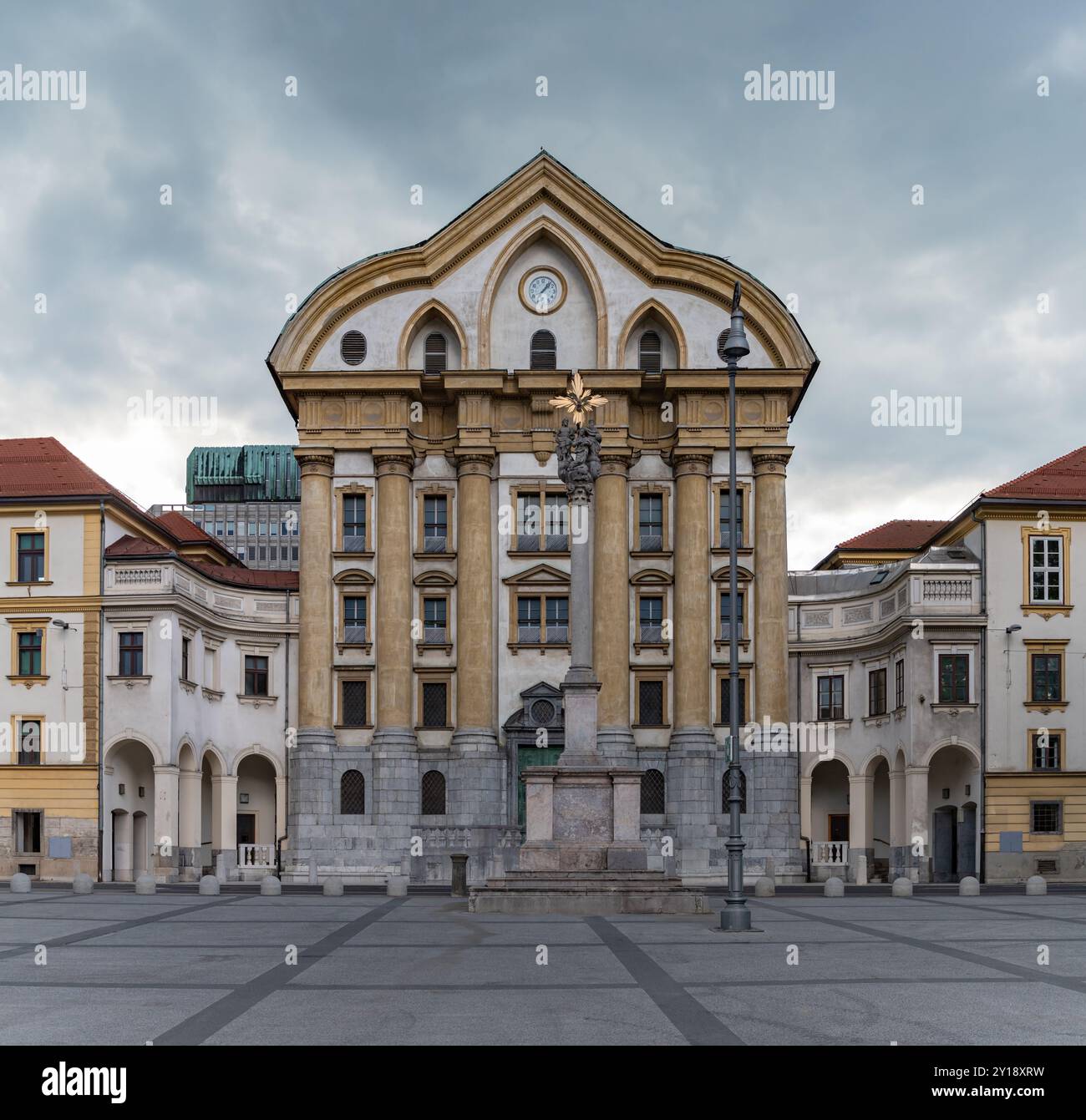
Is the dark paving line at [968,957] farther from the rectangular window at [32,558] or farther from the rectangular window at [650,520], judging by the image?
the rectangular window at [32,558]

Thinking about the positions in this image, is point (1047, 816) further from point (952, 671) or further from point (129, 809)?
point (129, 809)

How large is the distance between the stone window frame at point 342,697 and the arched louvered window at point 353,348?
12.6 meters

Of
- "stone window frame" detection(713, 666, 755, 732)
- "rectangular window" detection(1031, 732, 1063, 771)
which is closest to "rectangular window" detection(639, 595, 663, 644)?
"stone window frame" detection(713, 666, 755, 732)

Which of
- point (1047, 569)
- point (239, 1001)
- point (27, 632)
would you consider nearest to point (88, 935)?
point (239, 1001)

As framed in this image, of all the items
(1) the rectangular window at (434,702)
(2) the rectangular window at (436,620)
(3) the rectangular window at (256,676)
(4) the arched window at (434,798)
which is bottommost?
(4) the arched window at (434,798)

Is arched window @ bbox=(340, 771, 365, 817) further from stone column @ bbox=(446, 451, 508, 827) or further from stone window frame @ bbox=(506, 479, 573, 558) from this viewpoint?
stone window frame @ bbox=(506, 479, 573, 558)

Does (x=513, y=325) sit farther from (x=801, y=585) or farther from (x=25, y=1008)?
(x=25, y=1008)

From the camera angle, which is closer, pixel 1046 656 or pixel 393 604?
pixel 1046 656

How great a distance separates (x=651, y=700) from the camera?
6112 cm

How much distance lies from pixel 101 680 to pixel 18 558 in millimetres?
5678

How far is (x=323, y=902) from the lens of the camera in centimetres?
4212

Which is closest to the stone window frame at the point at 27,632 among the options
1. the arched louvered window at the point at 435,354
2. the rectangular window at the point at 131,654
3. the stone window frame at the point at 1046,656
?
the rectangular window at the point at 131,654

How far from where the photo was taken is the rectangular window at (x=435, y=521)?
6191 cm

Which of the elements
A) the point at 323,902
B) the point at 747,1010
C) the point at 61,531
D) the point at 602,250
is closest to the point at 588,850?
the point at 323,902
